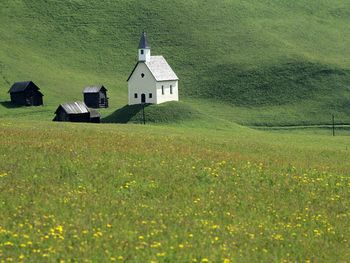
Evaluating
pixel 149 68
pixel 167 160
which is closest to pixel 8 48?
pixel 149 68

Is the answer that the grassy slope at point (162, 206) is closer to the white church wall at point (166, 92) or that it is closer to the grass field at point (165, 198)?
the grass field at point (165, 198)

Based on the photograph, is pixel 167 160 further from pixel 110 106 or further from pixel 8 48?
pixel 8 48

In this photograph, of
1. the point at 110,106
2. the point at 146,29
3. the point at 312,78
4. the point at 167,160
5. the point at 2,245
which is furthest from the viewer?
the point at 146,29

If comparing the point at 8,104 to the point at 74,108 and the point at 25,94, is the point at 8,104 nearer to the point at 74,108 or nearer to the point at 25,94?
the point at 25,94

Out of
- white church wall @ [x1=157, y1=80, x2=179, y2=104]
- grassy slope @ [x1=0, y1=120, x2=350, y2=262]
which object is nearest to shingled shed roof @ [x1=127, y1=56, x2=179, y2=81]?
white church wall @ [x1=157, y1=80, x2=179, y2=104]

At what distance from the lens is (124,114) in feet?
305

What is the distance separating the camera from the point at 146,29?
147375mm

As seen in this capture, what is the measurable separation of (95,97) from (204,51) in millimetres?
39375

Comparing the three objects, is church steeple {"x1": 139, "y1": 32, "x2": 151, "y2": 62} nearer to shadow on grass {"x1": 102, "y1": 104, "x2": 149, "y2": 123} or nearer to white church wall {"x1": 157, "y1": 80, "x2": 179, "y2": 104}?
white church wall {"x1": 157, "y1": 80, "x2": 179, "y2": 104}

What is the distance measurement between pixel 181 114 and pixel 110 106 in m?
19.5

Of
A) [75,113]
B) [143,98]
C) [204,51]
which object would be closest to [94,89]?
[143,98]

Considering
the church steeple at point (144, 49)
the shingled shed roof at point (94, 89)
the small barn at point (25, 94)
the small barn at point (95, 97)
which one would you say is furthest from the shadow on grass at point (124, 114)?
the small barn at point (25, 94)

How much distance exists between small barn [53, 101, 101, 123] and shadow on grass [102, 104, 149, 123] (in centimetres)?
537

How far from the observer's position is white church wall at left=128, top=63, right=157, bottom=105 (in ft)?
319
